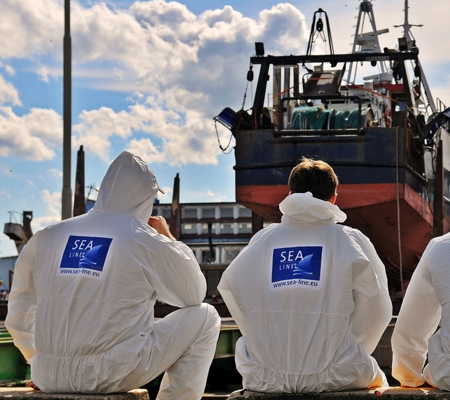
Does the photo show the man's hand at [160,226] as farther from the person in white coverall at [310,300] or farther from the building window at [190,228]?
the building window at [190,228]

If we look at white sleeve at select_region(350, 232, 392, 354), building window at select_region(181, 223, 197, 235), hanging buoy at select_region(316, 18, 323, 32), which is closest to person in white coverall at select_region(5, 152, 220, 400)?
white sleeve at select_region(350, 232, 392, 354)

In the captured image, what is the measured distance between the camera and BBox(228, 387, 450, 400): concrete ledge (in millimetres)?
3289

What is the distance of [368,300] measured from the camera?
3494 mm

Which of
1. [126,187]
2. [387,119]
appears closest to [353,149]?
[387,119]

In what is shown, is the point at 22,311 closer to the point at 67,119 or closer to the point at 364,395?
the point at 364,395

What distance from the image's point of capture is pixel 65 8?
14516 millimetres

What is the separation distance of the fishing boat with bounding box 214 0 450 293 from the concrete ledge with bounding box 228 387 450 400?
1111 centimetres

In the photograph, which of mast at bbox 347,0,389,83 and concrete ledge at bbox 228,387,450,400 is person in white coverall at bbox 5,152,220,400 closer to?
concrete ledge at bbox 228,387,450,400

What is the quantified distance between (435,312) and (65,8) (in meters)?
12.1

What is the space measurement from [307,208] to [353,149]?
12462 mm

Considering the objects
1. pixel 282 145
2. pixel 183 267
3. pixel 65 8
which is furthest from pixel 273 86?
pixel 183 267

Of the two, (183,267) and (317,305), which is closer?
(317,305)

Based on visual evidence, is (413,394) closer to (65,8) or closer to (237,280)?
(237,280)

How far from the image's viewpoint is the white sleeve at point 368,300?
3473 mm
